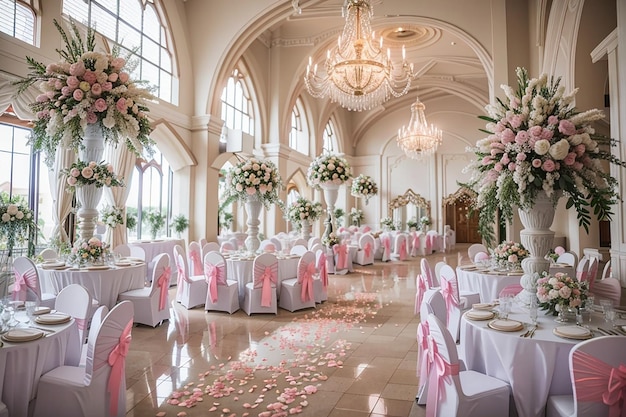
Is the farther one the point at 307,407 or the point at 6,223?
the point at 6,223

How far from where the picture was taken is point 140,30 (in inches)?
348

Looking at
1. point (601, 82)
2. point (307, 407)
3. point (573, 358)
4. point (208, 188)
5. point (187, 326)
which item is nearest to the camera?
point (573, 358)

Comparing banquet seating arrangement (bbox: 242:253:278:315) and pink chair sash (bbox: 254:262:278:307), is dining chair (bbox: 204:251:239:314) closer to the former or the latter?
banquet seating arrangement (bbox: 242:253:278:315)

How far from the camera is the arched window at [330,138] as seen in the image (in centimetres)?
1864

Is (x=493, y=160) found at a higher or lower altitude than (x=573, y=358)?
higher

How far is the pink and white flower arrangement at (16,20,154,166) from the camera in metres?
4.63

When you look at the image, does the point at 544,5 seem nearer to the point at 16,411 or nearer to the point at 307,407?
the point at 307,407

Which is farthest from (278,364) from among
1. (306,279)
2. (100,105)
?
Result: (100,105)

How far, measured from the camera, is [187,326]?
5398 millimetres

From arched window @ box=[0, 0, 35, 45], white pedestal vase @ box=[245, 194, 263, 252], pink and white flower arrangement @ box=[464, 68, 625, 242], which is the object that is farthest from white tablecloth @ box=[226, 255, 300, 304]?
arched window @ box=[0, 0, 35, 45]

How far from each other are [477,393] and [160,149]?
891cm

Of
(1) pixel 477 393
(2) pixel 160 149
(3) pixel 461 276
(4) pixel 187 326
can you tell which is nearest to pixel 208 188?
(2) pixel 160 149

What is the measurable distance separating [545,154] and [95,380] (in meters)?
3.41

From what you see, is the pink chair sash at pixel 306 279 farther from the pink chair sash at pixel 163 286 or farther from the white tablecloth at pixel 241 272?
the pink chair sash at pixel 163 286
